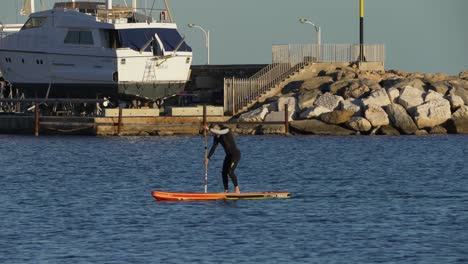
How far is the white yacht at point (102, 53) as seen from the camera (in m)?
65.4

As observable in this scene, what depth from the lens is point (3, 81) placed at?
249 ft

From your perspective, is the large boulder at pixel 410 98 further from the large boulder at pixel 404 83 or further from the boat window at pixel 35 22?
the boat window at pixel 35 22

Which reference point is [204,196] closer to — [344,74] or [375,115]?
[375,115]

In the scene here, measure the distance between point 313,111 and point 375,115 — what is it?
2827 millimetres

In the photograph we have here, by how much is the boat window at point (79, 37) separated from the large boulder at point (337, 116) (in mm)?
11380

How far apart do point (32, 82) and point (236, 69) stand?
35.8ft

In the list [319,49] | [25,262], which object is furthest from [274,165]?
[25,262]

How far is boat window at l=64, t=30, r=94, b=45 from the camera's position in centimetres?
6571

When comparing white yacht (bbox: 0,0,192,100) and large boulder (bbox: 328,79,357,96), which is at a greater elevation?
white yacht (bbox: 0,0,192,100)

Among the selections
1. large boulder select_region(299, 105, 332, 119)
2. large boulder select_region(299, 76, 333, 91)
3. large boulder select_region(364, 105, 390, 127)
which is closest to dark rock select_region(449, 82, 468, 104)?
large boulder select_region(364, 105, 390, 127)

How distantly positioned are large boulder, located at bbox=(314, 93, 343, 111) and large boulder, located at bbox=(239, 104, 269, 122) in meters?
2.59

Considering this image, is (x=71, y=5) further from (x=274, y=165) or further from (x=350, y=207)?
(x=350, y=207)

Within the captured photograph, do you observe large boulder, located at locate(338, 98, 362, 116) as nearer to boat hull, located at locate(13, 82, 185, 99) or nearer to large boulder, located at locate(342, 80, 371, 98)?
large boulder, located at locate(342, 80, 371, 98)

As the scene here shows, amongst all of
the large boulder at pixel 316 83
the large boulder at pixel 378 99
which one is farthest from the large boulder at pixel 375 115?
the large boulder at pixel 316 83
